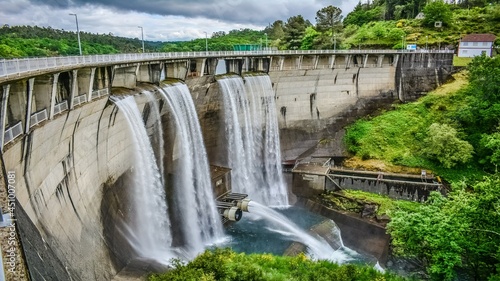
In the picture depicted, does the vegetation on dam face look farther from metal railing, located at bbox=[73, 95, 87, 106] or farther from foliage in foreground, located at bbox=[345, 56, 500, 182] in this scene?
metal railing, located at bbox=[73, 95, 87, 106]

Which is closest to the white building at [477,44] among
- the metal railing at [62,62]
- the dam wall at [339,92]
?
the dam wall at [339,92]

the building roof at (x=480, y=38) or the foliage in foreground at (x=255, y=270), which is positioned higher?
the building roof at (x=480, y=38)

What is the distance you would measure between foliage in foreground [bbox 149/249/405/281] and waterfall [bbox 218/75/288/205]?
53.9 feet

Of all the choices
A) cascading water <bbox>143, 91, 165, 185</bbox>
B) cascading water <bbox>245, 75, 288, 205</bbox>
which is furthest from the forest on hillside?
cascading water <bbox>143, 91, 165, 185</bbox>

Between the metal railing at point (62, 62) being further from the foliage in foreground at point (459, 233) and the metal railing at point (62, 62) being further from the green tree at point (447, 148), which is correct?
the green tree at point (447, 148)

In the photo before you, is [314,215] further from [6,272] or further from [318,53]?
[6,272]

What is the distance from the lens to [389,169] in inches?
1385

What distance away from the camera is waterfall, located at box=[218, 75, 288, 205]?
3288cm

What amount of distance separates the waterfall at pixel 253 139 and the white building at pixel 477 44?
37.6 metres

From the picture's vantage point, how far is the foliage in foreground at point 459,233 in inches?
581

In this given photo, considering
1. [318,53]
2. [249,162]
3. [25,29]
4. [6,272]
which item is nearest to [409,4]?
[318,53]

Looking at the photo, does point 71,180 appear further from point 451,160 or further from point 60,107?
point 451,160

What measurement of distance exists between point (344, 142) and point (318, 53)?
32.6ft

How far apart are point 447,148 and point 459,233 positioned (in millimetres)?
21079
